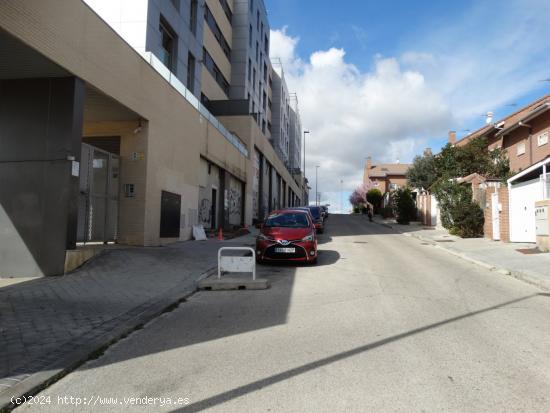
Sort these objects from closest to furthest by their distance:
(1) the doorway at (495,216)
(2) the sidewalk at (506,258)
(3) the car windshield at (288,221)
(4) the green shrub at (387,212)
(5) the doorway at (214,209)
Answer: (2) the sidewalk at (506,258) → (3) the car windshield at (288,221) → (1) the doorway at (495,216) → (5) the doorway at (214,209) → (4) the green shrub at (387,212)

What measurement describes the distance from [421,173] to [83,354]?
142 feet

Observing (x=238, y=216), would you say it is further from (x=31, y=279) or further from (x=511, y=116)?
(x=511, y=116)

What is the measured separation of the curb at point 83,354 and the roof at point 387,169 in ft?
262

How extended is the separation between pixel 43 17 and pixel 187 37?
13.9 meters

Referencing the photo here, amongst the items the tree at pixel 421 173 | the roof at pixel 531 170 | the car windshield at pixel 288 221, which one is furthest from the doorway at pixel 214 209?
the tree at pixel 421 173

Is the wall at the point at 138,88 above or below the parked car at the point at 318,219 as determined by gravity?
above

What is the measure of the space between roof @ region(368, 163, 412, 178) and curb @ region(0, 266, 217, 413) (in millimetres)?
79848

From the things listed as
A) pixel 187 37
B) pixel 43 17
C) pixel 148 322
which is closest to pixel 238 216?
pixel 187 37

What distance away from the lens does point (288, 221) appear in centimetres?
1297

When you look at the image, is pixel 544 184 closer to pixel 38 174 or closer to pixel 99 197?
pixel 99 197

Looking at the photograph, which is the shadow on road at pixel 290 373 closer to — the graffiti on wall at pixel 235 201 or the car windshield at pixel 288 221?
the car windshield at pixel 288 221

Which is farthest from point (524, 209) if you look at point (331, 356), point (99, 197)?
point (99, 197)

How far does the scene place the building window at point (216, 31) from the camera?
93.0ft

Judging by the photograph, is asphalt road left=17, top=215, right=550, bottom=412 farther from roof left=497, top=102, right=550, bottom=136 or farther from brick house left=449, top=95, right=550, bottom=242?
roof left=497, top=102, right=550, bottom=136
